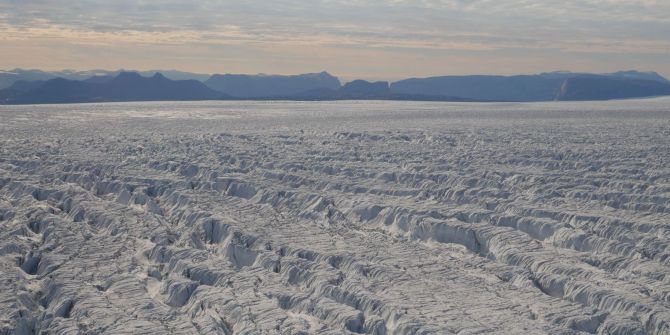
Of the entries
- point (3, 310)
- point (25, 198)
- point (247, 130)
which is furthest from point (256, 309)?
point (247, 130)

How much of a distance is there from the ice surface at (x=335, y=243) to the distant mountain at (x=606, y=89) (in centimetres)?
13694

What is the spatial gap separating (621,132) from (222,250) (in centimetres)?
2192

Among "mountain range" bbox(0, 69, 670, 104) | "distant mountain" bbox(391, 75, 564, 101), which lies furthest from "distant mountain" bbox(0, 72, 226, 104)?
"distant mountain" bbox(391, 75, 564, 101)

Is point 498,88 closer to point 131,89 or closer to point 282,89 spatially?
point 282,89

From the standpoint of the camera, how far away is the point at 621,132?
27531 mm

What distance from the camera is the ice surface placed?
7891 millimetres

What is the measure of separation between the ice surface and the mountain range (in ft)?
294

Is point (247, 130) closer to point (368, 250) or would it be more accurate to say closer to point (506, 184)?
point (506, 184)

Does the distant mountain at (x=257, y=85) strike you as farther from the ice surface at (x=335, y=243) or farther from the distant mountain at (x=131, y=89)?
the ice surface at (x=335, y=243)

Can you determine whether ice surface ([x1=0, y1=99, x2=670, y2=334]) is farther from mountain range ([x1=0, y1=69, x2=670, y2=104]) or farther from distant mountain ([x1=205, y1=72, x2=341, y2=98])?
distant mountain ([x1=205, y1=72, x2=341, y2=98])

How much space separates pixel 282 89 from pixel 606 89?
88558 mm

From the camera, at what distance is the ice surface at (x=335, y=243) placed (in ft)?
25.9

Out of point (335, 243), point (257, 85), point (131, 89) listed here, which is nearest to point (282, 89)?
point (257, 85)

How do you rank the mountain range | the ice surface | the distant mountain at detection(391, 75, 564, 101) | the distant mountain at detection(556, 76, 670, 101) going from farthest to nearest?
the distant mountain at detection(391, 75, 564, 101) → the distant mountain at detection(556, 76, 670, 101) → the mountain range → the ice surface
